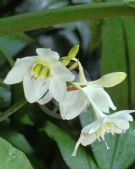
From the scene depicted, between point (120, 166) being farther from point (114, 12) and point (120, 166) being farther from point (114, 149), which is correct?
point (114, 12)

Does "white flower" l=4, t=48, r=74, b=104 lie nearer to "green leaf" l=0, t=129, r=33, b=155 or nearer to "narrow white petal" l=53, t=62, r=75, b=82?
"narrow white petal" l=53, t=62, r=75, b=82

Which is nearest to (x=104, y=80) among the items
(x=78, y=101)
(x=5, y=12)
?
(x=78, y=101)

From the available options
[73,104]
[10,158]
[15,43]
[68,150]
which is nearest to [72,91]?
[73,104]

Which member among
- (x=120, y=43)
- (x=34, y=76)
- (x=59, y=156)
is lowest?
(x=59, y=156)

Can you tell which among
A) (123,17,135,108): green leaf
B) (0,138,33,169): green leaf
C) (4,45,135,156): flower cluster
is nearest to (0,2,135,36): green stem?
(4,45,135,156): flower cluster

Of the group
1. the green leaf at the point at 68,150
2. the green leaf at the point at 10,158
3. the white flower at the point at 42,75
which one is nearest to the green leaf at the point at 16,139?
the green leaf at the point at 68,150

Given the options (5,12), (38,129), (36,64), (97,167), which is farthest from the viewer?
(5,12)

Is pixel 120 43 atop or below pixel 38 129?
atop

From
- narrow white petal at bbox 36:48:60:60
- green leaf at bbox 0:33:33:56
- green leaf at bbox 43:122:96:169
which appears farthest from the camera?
green leaf at bbox 0:33:33:56
